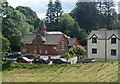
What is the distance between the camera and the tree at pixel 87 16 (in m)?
45.5

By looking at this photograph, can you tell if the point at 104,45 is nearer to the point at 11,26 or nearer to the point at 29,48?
the point at 11,26

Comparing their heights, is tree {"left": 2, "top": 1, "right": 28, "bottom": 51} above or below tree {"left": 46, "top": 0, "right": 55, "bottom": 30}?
below

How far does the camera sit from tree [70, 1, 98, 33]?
1791 inches

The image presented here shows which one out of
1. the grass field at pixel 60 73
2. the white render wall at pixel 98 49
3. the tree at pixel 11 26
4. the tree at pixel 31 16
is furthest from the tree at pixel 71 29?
the grass field at pixel 60 73

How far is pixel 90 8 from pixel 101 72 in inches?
1203

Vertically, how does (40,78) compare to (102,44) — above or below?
below

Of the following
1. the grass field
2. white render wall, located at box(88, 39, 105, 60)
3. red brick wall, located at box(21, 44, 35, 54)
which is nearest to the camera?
the grass field

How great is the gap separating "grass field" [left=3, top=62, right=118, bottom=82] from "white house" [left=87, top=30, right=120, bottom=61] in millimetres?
7879

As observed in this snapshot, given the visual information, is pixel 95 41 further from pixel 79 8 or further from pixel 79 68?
pixel 79 8

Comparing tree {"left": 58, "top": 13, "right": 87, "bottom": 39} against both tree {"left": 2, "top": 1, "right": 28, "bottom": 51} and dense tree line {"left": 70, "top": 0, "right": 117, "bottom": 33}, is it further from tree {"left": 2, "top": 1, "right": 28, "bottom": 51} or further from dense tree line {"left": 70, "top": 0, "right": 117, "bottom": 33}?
tree {"left": 2, "top": 1, "right": 28, "bottom": 51}

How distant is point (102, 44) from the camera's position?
27.9 meters

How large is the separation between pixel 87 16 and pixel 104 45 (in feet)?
61.5

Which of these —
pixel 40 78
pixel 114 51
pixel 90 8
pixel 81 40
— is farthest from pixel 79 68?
pixel 90 8

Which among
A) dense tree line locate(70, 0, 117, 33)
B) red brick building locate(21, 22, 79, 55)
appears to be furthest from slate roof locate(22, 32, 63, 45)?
dense tree line locate(70, 0, 117, 33)
